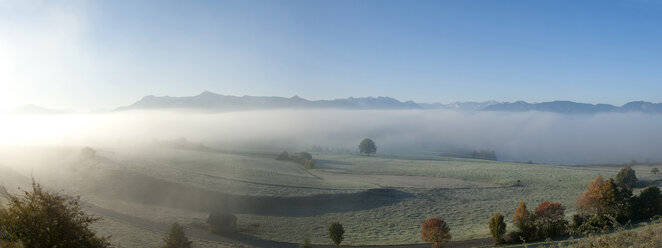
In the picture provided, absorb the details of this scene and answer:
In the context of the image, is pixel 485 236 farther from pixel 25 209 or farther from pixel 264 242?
pixel 25 209

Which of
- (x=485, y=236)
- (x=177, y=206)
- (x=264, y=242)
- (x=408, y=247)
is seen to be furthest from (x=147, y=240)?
(x=485, y=236)

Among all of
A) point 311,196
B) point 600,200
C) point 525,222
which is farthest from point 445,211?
point 311,196

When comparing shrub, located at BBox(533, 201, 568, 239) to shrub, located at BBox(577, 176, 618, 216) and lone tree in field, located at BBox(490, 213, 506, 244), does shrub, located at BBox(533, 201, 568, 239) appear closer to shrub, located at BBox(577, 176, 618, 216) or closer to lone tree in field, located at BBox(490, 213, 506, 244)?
lone tree in field, located at BBox(490, 213, 506, 244)

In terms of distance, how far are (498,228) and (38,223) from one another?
29.5m

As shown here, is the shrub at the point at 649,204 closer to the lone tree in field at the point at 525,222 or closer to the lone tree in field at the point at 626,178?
the lone tree in field at the point at 525,222

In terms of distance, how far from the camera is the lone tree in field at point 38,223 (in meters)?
12.6

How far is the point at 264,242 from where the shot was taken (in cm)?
3266

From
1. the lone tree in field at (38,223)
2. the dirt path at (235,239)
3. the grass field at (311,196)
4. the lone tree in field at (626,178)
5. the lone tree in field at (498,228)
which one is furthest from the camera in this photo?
the lone tree in field at (626,178)

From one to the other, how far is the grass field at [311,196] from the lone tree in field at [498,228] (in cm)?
343

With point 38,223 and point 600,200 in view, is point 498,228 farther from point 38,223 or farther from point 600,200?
point 38,223

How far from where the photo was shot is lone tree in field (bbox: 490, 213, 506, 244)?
28.9 m

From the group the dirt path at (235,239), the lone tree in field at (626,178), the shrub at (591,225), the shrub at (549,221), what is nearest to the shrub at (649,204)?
the shrub at (549,221)

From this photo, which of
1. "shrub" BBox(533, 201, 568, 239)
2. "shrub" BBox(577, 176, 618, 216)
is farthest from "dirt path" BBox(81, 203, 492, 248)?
"shrub" BBox(577, 176, 618, 216)

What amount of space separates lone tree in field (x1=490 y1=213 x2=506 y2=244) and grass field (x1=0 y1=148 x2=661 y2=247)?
3.43 meters
